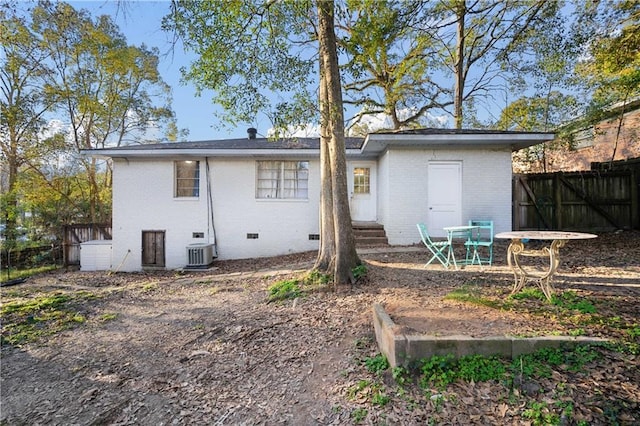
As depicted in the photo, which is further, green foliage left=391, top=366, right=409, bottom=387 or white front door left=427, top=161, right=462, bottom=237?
white front door left=427, top=161, right=462, bottom=237

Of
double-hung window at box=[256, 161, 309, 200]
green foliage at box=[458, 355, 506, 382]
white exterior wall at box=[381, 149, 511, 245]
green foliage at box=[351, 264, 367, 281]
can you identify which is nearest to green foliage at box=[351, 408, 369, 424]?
green foliage at box=[458, 355, 506, 382]

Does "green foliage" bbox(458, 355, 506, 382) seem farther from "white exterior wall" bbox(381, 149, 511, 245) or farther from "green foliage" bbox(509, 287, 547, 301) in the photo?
"white exterior wall" bbox(381, 149, 511, 245)

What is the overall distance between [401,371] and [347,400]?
1.64ft

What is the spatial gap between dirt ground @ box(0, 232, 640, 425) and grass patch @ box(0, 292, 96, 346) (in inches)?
9.2

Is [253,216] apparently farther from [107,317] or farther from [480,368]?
[480,368]

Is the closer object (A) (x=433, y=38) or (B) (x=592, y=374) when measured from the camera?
(B) (x=592, y=374)

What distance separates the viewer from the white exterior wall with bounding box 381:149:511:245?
8.05 meters

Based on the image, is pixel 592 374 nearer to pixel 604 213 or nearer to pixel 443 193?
pixel 443 193

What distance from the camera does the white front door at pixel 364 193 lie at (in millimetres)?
9906

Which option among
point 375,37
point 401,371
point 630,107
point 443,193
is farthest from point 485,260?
point 630,107

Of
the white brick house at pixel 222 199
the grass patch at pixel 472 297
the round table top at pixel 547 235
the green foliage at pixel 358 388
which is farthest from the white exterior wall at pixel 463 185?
the green foliage at pixel 358 388

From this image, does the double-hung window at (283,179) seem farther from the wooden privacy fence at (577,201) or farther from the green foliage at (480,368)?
the green foliage at (480,368)

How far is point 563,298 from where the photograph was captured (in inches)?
138

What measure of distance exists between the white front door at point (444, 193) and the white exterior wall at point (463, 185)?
0.43 feet
